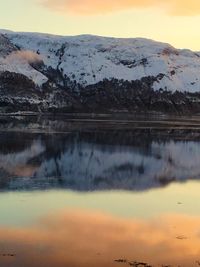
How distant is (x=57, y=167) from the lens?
37750 mm

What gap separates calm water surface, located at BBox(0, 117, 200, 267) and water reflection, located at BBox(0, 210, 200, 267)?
1.1 inches

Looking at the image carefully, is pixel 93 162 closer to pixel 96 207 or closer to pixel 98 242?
pixel 96 207

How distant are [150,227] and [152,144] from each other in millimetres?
35963

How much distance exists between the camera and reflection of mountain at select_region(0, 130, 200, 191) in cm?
3256

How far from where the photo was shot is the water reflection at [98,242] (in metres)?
17.3

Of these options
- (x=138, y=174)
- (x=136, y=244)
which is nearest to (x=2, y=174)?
(x=138, y=174)

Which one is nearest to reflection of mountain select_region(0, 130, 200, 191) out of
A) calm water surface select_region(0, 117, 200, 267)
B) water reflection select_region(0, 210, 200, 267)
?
calm water surface select_region(0, 117, 200, 267)

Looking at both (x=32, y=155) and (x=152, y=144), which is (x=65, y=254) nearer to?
(x=32, y=155)

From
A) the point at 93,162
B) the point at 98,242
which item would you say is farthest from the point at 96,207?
the point at 93,162

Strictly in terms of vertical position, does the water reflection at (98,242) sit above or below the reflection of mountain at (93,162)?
above

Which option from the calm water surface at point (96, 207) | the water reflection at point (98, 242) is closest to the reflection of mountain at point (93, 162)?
the calm water surface at point (96, 207)

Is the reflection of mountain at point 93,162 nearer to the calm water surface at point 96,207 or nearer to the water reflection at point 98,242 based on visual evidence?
the calm water surface at point 96,207

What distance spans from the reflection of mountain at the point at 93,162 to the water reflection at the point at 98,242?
769cm

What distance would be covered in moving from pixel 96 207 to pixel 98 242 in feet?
19.9
